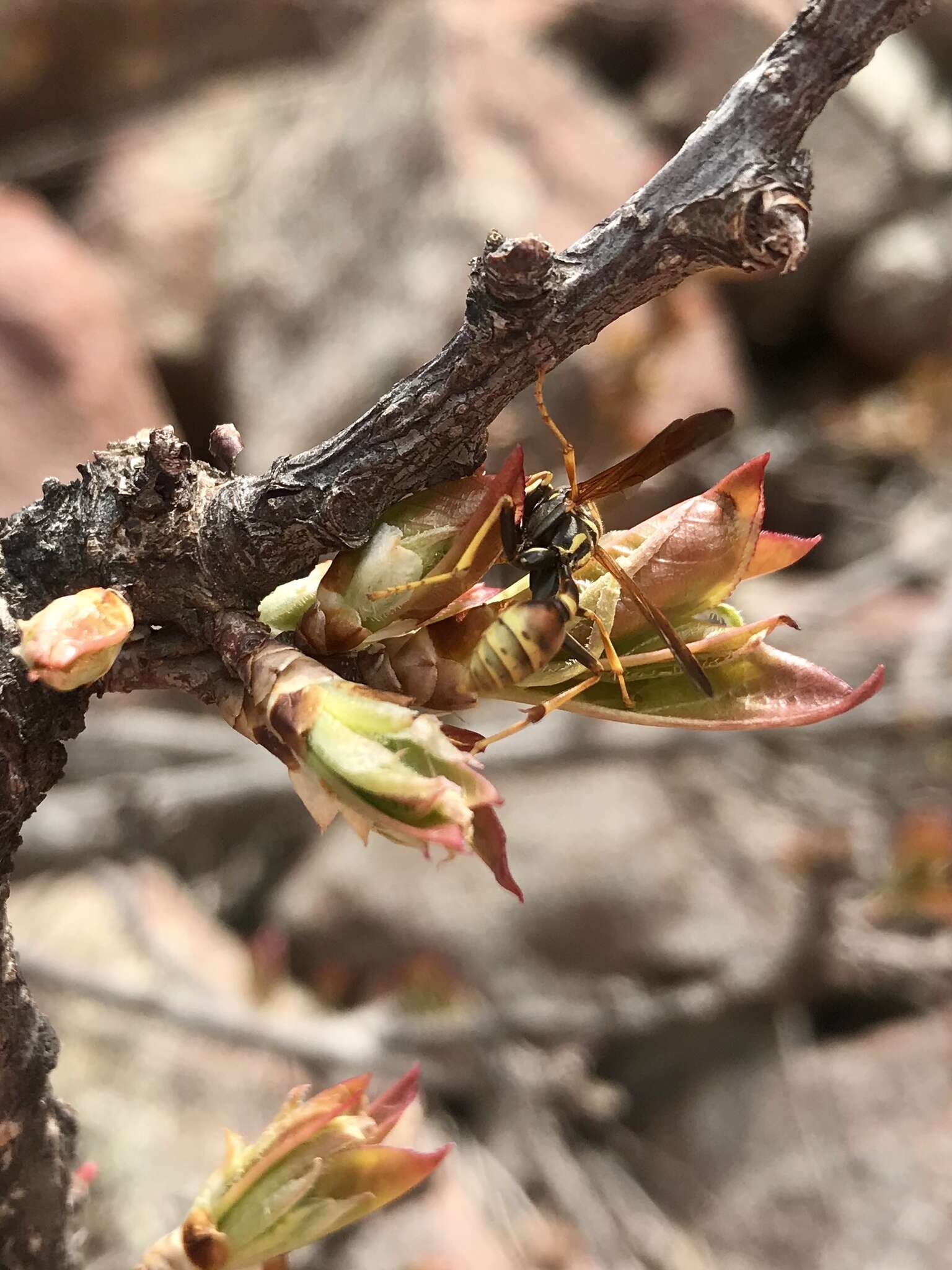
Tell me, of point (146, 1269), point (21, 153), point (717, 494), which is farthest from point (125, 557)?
point (21, 153)

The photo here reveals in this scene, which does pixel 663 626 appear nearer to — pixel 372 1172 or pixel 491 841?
pixel 491 841

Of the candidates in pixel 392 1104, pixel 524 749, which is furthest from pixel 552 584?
pixel 524 749

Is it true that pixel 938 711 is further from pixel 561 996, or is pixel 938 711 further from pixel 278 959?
pixel 278 959

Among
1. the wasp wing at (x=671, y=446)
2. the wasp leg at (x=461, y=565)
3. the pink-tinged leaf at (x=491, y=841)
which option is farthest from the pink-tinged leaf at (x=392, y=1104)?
the wasp wing at (x=671, y=446)

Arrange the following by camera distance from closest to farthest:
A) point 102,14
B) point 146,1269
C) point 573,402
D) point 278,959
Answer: point 146,1269 → point 278,959 → point 573,402 → point 102,14

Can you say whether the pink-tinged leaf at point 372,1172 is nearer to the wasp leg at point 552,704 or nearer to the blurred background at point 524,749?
the wasp leg at point 552,704

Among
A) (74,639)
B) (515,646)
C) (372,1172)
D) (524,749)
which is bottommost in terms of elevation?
(524,749)

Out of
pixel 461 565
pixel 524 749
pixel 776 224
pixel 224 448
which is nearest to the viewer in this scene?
pixel 776 224
